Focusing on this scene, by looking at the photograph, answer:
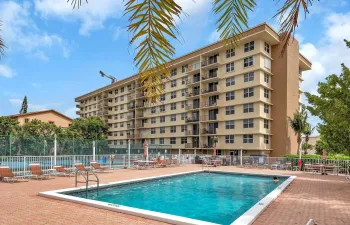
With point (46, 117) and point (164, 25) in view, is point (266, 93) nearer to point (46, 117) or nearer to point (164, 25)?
point (164, 25)

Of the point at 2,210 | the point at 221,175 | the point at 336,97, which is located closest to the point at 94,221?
the point at 2,210

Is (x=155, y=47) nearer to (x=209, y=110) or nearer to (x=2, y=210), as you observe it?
(x=2, y=210)

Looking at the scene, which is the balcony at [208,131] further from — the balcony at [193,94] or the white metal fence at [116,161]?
the white metal fence at [116,161]

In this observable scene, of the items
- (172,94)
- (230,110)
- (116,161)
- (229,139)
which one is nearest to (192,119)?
(172,94)

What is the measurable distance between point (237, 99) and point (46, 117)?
36896mm

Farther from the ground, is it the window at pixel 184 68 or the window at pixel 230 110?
the window at pixel 184 68

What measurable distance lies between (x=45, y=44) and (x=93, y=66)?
0.94ft

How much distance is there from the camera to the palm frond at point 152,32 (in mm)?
1289

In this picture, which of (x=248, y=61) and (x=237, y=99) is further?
(x=237, y=99)

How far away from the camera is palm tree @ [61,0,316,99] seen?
1300 mm

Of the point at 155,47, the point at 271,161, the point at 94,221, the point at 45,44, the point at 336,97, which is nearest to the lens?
the point at 155,47

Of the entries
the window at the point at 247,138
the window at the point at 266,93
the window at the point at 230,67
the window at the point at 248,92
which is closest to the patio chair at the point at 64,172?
the window at the point at 247,138

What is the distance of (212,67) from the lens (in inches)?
1672

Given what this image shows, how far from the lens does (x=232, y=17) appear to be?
1.52 meters
